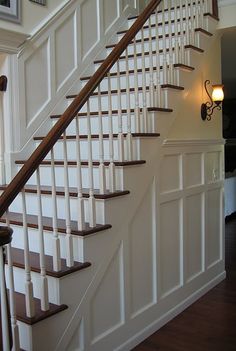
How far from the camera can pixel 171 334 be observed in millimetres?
3178

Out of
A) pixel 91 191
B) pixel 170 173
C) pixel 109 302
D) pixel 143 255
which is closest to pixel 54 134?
pixel 91 191

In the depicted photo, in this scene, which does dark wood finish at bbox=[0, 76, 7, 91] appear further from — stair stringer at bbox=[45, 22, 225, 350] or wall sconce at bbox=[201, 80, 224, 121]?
wall sconce at bbox=[201, 80, 224, 121]

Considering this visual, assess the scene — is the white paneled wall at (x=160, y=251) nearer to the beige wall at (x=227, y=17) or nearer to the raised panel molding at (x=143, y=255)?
the raised panel molding at (x=143, y=255)

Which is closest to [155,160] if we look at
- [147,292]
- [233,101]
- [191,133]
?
[191,133]

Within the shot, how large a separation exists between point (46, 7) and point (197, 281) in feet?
9.36

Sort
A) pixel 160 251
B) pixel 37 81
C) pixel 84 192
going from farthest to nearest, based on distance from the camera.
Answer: pixel 37 81 → pixel 160 251 → pixel 84 192

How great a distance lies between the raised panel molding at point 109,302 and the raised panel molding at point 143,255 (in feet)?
0.49

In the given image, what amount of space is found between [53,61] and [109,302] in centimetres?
217

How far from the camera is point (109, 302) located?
276cm

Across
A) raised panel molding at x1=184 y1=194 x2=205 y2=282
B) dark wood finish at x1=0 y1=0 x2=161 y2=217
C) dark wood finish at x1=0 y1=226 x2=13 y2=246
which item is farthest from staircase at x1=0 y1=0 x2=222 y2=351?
raised panel molding at x1=184 y1=194 x2=205 y2=282

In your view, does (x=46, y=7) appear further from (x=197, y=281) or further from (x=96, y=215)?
(x=197, y=281)

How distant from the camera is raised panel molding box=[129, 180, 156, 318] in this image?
3.02 metres

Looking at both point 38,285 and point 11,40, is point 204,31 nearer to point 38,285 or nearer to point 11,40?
point 11,40

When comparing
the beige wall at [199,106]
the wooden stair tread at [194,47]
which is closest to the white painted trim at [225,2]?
the beige wall at [199,106]
